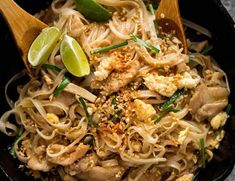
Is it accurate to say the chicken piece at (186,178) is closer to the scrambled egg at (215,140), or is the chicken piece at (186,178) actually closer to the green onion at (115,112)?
the scrambled egg at (215,140)

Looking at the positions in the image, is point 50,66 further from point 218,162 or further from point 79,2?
point 218,162

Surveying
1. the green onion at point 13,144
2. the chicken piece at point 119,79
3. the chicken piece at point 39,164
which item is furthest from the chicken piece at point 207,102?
the green onion at point 13,144

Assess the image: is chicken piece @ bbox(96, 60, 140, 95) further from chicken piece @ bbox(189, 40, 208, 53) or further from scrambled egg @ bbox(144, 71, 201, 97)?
chicken piece @ bbox(189, 40, 208, 53)

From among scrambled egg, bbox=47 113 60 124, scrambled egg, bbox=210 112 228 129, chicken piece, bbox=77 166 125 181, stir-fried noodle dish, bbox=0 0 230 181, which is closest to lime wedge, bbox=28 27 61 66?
stir-fried noodle dish, bbox=0 0 230 181

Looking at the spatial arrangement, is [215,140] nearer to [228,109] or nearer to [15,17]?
[228,109]

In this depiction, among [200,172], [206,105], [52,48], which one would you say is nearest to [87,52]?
[52,48]
